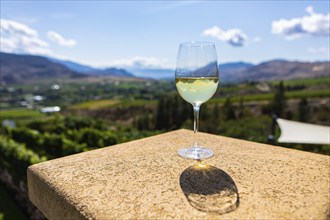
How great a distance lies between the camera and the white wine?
130 centimetres

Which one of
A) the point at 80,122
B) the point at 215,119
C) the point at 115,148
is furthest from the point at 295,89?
the point at 115,148

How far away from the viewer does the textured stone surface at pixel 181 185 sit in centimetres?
84

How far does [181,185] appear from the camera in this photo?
1026 mm

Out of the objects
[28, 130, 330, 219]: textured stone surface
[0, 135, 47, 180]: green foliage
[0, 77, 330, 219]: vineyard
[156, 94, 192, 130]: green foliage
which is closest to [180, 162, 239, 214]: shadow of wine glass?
[28, 130, 330, 219]: textured stone surface

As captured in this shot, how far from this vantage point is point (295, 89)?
190ft

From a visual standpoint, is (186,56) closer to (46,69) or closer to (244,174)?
(244,174)

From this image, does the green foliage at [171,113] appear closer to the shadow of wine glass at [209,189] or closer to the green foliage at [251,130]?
the green foliage at [251,130]

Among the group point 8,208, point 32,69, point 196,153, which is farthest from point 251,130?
point 32,69

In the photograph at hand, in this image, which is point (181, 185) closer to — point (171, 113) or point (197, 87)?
point (197, 87)

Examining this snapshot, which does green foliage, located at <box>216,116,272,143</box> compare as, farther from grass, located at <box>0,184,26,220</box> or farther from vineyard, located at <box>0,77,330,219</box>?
grass, located at <box>0,184,26,220</box>

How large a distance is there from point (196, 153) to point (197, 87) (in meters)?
0.34

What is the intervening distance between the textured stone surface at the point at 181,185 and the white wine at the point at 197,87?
31cm

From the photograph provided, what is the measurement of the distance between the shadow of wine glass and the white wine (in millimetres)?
327

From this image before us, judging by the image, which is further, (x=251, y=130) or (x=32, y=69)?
(x=32, y=69)
